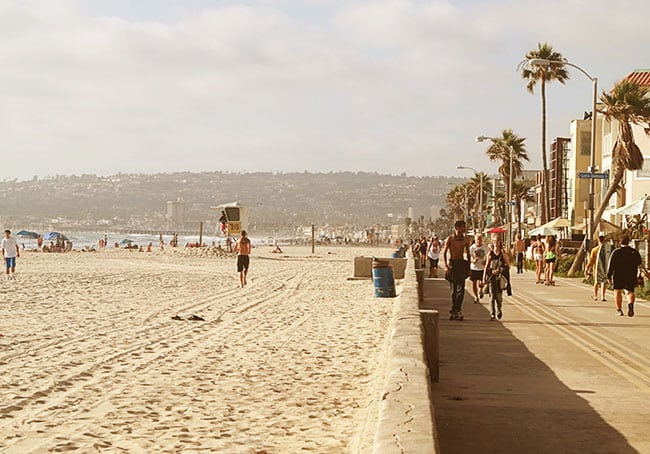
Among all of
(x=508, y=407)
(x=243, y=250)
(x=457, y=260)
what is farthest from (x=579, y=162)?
(x=508, y=407)

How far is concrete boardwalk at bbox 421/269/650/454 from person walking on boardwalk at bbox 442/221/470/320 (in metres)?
0.60

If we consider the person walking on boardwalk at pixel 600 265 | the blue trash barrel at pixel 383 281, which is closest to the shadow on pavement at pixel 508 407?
the person walking on boardwalk at pixel 600 265

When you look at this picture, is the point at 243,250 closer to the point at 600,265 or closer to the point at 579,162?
the point at 600,265

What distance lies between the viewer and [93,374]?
35.9ft

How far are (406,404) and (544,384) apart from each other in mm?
4317

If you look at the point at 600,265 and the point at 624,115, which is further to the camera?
the point at 624,115

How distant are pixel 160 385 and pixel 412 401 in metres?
4.79

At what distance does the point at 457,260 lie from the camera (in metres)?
16.5

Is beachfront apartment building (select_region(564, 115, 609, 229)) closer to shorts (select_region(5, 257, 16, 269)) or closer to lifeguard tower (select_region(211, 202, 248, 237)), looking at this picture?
lifeguard tower (select_region(211, 202, 248, 237))

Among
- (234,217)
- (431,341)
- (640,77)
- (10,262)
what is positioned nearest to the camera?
(431,341)

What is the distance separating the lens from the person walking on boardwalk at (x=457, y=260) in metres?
16.5

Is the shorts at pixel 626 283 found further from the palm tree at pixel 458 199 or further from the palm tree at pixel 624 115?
the palm tree at pixel 458 199

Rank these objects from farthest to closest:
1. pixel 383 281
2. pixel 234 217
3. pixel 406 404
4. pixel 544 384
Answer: pixel 234 217
pixel 383 281
pixel 544 384
pixel 406 404

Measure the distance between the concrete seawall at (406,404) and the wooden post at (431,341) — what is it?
Result: 0.35 m
